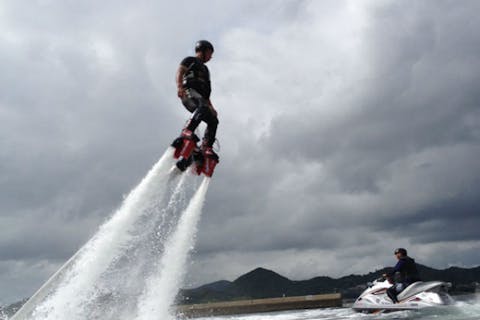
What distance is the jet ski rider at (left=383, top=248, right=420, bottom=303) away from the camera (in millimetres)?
17484

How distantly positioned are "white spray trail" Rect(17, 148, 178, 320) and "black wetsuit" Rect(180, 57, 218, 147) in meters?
1.04

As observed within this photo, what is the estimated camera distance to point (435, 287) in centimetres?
1788

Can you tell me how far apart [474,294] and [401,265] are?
5.43 meters

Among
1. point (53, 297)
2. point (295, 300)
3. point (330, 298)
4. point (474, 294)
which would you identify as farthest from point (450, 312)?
point (295, 300)

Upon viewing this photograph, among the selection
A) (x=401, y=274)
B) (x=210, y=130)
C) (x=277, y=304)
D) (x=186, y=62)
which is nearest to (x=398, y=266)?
(x=401, y=274)

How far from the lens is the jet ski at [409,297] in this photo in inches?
693

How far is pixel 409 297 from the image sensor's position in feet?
60.7

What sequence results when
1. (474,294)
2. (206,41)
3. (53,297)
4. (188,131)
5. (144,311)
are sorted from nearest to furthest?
(53,297), (188,131), (206,41), (144,311), (474,294)

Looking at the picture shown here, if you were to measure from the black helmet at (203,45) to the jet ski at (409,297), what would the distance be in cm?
1284

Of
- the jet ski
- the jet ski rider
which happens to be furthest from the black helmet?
the jet ski

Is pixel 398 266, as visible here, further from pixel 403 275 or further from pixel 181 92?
pixel 181 92

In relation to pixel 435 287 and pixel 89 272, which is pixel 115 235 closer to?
pixel 89 272

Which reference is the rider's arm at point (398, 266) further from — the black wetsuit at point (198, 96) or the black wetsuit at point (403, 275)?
the black wetsuit at point (198, 96)

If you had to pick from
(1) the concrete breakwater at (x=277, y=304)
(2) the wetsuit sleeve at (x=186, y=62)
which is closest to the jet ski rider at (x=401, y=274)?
(1) the concrete breakwater at (x=277, y=304)
